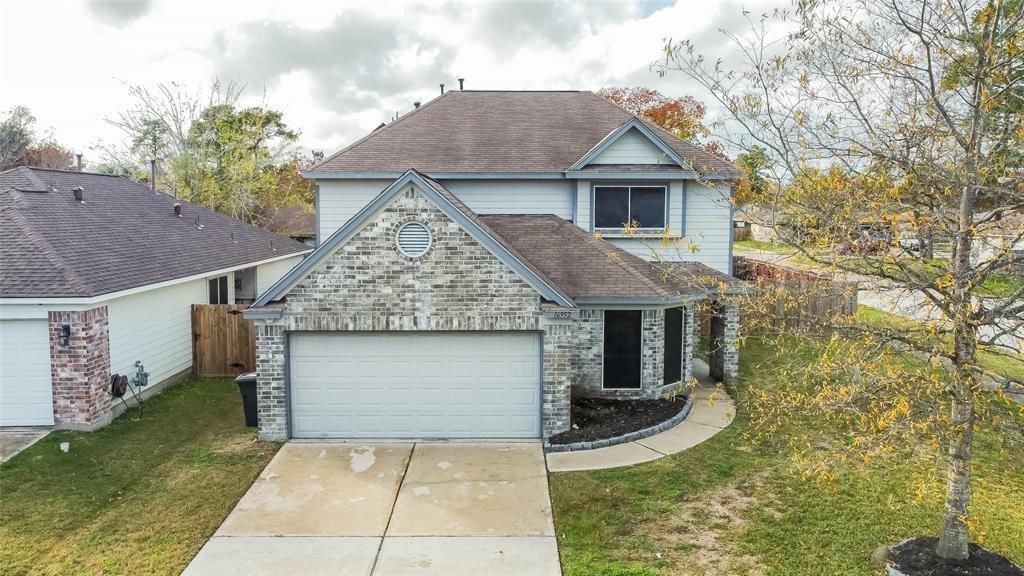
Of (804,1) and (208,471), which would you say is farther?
(208,471)

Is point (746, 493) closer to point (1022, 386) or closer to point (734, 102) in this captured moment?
point (1022, 386)

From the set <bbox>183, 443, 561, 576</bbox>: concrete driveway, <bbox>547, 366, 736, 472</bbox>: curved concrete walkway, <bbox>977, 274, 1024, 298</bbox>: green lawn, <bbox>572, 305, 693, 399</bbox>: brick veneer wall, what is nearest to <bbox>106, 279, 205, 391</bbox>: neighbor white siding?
<bbox>183, 443, 561, 576</bbox>: concrete driveway

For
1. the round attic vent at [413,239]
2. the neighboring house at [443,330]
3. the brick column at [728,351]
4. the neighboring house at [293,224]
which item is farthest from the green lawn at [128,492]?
the neighboring house at [293,224]

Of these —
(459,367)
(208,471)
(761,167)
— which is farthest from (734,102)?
(208,471)

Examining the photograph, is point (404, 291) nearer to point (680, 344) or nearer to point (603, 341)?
point (603, 341)

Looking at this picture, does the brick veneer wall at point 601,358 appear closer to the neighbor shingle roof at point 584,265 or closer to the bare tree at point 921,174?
the neighbor shingle roof at point 584,265

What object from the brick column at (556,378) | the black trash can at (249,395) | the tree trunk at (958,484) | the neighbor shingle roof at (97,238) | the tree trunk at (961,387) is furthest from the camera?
the neighbor shingle roof at (97,238)

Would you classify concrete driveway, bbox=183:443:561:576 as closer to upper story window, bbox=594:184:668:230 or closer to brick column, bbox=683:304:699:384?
brick column, bbox=683:304:699:384
